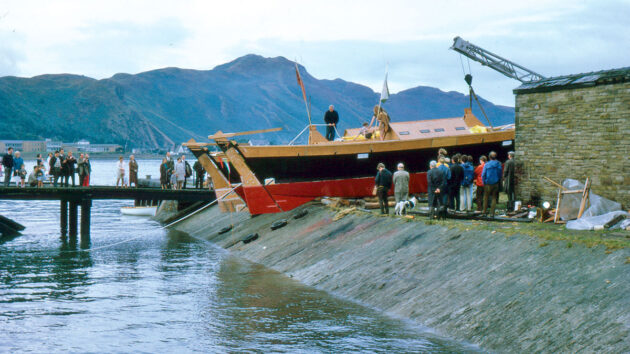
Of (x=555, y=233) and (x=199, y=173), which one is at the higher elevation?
(x=199, y=173)

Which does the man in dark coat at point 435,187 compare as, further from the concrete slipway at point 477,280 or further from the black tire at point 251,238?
the black tire at point 251,238

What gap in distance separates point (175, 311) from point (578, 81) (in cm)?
1294

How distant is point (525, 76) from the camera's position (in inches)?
2936

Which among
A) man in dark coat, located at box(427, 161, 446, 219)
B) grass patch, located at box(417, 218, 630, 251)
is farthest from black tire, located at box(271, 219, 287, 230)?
grass patch, located at box(417, 218, 630, 251)

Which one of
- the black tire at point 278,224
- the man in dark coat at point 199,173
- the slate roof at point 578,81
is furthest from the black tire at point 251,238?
the man in dark coat at point 199,173

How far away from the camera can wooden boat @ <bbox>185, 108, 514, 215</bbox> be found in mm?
28125

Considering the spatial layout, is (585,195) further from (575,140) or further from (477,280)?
(477,280)

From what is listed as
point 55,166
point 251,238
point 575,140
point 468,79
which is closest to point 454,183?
point 575,140

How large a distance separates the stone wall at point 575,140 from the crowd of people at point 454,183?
→ 751mm

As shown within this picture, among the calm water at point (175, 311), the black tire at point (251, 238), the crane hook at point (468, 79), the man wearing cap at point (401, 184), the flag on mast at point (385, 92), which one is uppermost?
the crane hook at point (468, 79)

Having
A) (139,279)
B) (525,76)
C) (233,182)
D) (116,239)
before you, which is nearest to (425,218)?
(139,279)

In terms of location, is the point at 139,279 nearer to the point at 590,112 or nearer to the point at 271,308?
the point at 271,308

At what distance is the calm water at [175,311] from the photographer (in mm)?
13109

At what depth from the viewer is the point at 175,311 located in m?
16.5
